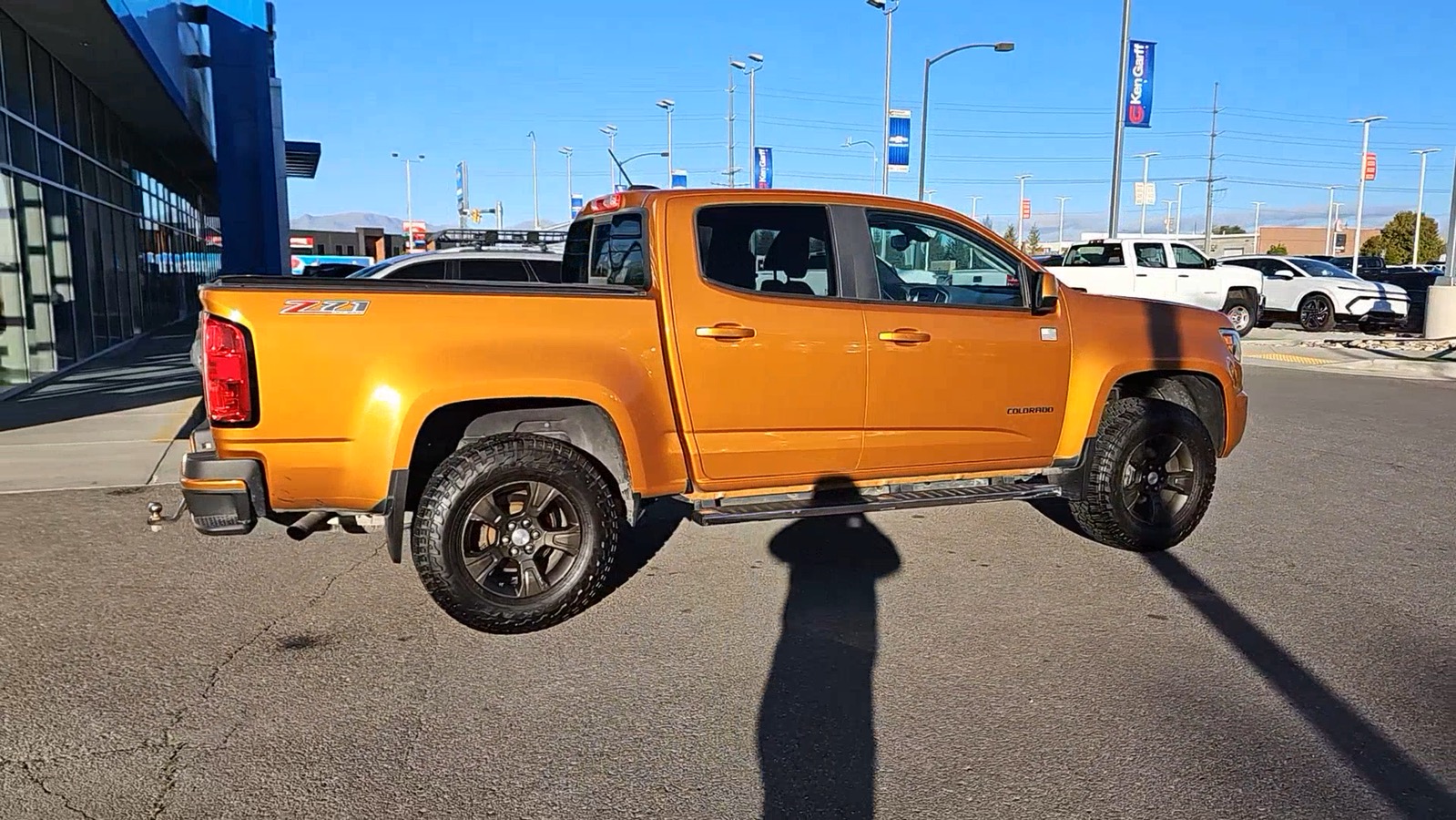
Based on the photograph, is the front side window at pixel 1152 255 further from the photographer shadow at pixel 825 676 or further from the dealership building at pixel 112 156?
the dealership building at pixel 112 156

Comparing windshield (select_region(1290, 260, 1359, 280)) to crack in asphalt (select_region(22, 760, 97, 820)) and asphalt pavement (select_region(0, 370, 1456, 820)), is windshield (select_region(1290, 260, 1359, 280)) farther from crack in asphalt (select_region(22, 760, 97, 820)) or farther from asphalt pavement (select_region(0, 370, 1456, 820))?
crack in asphalt (select_region(22, 760, 97, 820))

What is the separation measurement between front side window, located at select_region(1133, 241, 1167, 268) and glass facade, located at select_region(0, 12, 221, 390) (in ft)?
59.6

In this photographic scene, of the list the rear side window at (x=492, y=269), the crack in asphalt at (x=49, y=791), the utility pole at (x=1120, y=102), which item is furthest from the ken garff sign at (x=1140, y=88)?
the crack in asphalt at (x=49, y=791)

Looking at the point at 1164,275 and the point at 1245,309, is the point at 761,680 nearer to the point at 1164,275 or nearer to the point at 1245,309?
the point at 1164,275

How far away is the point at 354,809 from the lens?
3.20m

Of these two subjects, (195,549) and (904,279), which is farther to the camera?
(195,549)

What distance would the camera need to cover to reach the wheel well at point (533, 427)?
473 cm

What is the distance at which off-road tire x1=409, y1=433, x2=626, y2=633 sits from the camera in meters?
4.50

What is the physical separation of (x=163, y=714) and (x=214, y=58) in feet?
60.9

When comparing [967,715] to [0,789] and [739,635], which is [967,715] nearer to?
[739,635]

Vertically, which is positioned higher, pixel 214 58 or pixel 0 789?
pixel 214 58

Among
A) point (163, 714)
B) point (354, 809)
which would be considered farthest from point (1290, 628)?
point (163, 714)

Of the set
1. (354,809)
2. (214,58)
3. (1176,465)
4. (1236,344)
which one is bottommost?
(354,809)

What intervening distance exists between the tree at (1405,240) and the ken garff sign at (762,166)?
6352cm
